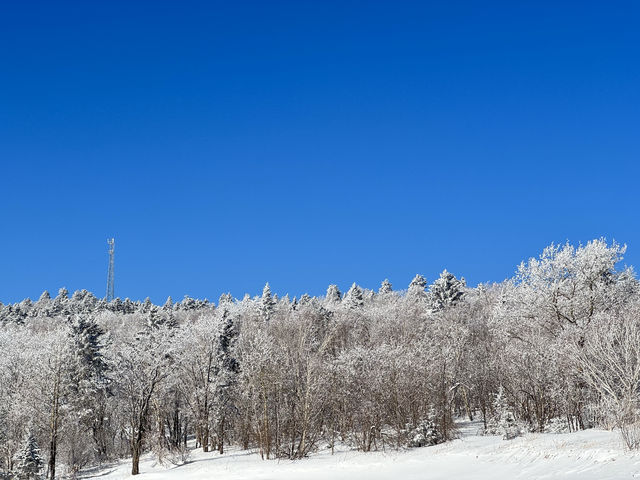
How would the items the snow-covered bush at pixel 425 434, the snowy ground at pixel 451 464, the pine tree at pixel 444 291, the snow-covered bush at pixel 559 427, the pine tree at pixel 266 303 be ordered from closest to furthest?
the snowy ground at pixel 451 464 < the snow-covered bush at pixel 559 427 < the snow-covered bush at pixel 425 434 < the pine tree at pixel 444 291 < the pine tree at pixel 266 303

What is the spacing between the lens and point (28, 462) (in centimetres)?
3475

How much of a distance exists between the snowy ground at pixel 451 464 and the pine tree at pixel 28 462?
5.02 m

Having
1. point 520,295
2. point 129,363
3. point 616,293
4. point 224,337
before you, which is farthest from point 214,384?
point 616,293

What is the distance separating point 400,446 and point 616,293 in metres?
17.8

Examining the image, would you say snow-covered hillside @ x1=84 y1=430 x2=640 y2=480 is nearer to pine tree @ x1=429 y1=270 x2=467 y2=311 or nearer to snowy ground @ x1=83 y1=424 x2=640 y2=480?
snowy ground @ x1=83 y1=424 x2=640 y2=480

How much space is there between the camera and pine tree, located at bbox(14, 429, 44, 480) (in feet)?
113

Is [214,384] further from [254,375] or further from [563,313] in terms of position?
[563,313]

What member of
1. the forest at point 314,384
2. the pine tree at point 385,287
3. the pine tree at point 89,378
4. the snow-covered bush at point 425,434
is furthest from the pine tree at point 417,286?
the snow-covered bush at point 425,434

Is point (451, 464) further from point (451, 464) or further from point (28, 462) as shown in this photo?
point (28, 462)

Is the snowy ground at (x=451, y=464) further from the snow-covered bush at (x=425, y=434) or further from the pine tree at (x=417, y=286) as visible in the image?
the pine tree at (x=417, y=286)

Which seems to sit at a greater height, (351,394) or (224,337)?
(224,337)

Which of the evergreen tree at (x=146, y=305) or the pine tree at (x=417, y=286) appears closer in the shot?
the pine tree at (x=417, y=286)

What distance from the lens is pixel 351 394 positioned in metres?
38.1

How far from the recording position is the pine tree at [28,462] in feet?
113
